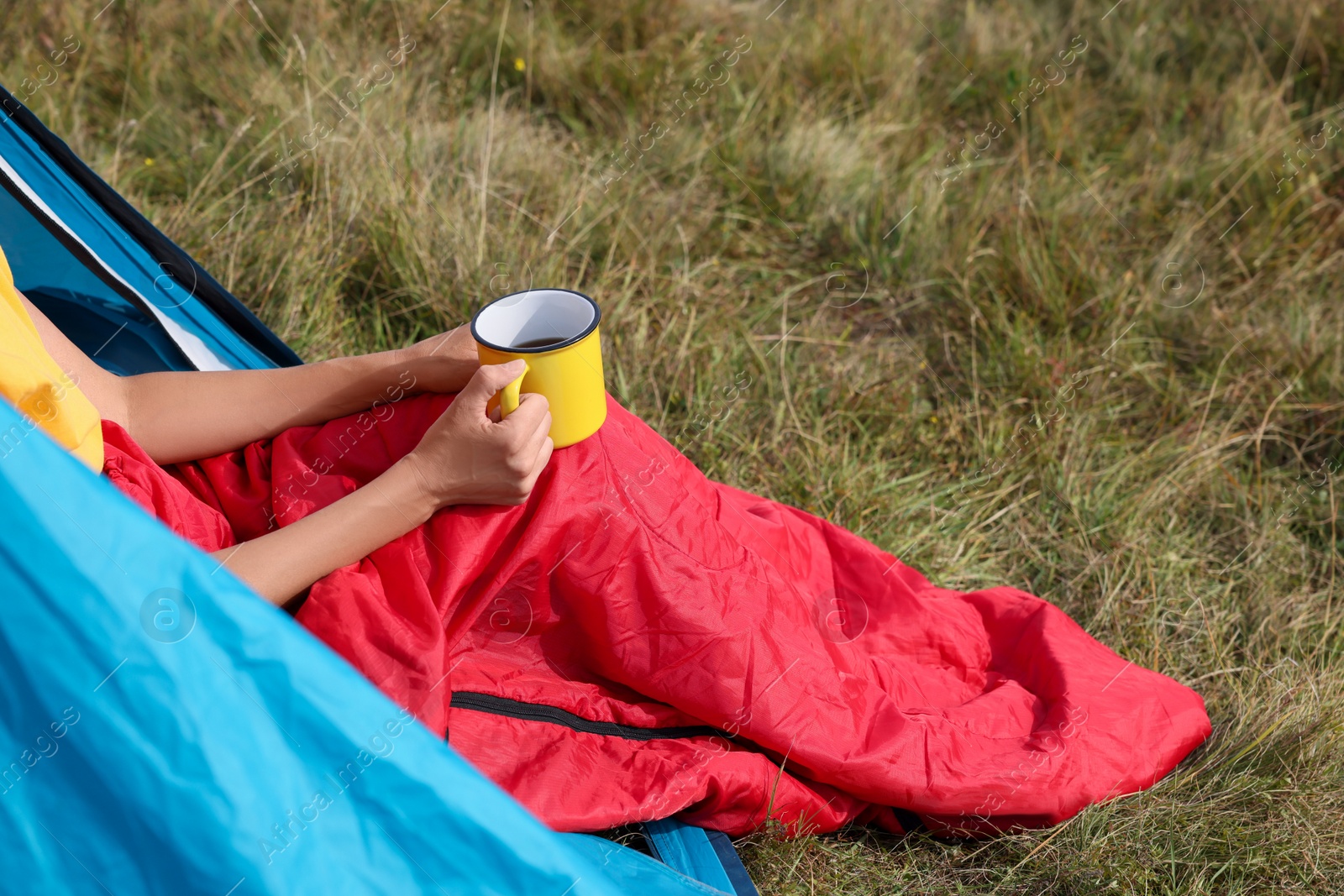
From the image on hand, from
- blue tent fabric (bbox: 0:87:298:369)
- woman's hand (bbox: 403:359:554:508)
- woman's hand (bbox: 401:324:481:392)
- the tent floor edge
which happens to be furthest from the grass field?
woman's hand (bbox: 401:324:481:392)


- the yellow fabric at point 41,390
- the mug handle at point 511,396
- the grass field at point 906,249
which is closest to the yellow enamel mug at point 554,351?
the mug handle at point 511,396

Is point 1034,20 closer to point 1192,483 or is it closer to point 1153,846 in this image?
point 1192,483

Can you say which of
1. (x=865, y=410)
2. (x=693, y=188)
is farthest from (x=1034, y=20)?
(x=865, y=410)

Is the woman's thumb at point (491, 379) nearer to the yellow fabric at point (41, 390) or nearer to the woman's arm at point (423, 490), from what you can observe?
the woman's arm at point (423, 490)

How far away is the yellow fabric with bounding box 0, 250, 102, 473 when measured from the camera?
1.06 metres

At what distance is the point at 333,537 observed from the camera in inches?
44.1

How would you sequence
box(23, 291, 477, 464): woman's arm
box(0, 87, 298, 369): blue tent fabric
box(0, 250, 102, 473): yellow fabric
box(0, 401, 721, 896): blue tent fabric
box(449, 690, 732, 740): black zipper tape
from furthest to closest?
box(0, 87, 298, 369): blue tent fabric
box(23, 291, 477, 464): woman's arm
box(449, 690, 732, 740): black zipper tape
box(0, 250, 102, 473): yellow fabric
box(0, 401, 721, 896): blue tent fabric

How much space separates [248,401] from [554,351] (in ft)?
1.69

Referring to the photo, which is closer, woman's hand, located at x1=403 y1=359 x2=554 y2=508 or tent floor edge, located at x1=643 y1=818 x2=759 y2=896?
woman's hand, located at x1=403 y1=359 x2=554 y2=508

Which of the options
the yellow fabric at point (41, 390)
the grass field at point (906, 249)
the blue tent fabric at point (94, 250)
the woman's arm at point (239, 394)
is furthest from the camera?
the grass field at point (906, 249)

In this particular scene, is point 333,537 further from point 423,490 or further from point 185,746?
point 185,746

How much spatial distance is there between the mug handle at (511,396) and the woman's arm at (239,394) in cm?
19

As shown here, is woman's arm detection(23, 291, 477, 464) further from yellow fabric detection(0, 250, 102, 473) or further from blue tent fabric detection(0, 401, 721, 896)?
blue tent fabric detection(0, 401, 721, 896)

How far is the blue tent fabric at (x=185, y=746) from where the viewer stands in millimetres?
752
